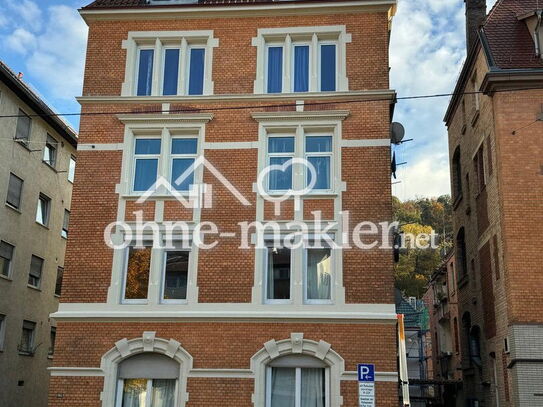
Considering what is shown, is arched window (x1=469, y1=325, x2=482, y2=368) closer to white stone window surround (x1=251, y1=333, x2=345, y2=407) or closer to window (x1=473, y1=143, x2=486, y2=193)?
window (x1=473, y1=143, x2=486, y2=193)

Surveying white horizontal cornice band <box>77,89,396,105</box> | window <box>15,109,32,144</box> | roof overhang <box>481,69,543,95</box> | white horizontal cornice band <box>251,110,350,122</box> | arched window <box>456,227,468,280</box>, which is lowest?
arched window <box>456,227,468,280</box>

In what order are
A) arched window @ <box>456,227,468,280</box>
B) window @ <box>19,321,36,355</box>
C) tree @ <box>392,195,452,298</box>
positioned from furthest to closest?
tree @ <box>392,195,452,298</box>
arched window @ <box>456,227,468,280</box>
window @ <box>19,321,36,355</box>

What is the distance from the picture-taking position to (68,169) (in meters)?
32.4

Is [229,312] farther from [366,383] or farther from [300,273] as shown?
[366,383]

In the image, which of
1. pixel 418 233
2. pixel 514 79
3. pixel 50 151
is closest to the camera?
pixel 514 79

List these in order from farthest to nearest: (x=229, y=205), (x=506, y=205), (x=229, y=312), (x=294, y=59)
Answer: (x=294, y=59) → (x=506, y=205) → (x=229, y=205) → (x=229, y=312)

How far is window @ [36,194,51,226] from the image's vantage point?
97.7 ft

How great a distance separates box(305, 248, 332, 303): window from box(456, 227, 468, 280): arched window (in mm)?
11429

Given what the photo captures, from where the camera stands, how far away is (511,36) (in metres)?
21.7

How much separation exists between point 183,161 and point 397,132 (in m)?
6.73

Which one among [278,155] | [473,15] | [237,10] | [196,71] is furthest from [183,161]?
[473,15]

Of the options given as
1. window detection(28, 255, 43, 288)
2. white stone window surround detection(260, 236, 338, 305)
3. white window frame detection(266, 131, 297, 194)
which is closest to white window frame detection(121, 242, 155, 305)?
white stone window surround detection(260, 236, 338, 305)

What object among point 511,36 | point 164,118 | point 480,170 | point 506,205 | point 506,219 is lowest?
point 506,219

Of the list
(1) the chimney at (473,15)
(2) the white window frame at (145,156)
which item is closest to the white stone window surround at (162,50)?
(2) the white window frame at (145,156)
